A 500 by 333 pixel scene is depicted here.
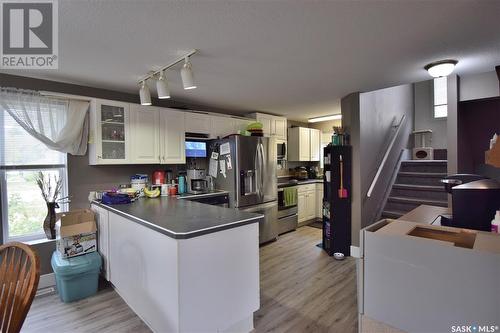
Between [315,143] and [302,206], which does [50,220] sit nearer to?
[302,206]

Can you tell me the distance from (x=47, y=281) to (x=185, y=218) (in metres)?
2.07

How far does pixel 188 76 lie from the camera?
6.50 ft

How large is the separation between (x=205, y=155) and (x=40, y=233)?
2257mm

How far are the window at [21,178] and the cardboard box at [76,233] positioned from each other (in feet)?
1.39

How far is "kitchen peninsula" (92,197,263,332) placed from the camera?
163 cm

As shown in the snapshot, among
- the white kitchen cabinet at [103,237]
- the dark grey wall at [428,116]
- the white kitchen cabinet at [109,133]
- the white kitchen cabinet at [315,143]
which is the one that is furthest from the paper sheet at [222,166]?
the dark grey wall at [428,116]

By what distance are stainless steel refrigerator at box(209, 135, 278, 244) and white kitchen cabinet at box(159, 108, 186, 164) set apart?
59 cm

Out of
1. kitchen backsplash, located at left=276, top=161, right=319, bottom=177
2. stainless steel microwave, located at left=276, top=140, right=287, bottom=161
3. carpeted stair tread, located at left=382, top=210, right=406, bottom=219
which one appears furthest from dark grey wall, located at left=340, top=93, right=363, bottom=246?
kitchen backsplash, located at left=276, top=161, right=319, bottom=177

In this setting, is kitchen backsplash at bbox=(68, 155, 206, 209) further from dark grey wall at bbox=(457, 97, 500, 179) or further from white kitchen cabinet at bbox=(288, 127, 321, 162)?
dark grey wall at bbox=(457, 97, 500, 179)

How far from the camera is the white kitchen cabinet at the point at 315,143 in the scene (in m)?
5.70

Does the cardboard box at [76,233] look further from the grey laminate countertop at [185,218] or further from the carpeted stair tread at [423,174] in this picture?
→ the carpeted stair tread at [423,174]

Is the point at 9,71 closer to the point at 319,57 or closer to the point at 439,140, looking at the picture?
the point at 319,57

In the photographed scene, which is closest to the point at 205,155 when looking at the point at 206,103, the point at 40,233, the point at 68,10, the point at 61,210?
the point at 206,103

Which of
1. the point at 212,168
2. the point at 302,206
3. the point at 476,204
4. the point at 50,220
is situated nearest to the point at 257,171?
the point at 212,168
